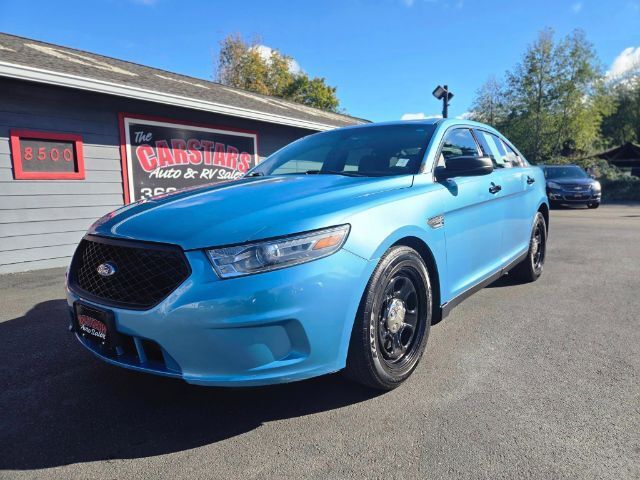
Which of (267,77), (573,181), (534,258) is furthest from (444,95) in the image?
(267,77)

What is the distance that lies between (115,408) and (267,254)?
1.31 meters

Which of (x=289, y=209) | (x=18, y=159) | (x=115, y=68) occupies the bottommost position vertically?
(x=289, y=209)

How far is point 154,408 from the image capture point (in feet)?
7.97

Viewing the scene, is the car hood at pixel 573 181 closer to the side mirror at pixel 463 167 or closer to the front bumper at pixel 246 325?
the side mirror at pixel 463 167

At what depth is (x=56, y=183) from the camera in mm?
6715

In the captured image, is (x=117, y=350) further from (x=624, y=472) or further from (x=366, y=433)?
(x=624, y=472)

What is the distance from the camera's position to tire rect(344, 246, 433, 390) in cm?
226

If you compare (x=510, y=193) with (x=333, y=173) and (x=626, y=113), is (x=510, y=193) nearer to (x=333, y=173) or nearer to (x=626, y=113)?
(x=333, y=173)

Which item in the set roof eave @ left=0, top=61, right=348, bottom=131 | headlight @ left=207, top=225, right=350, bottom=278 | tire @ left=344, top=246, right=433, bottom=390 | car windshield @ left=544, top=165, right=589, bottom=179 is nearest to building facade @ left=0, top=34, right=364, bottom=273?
roof eave @ left=0, top=61, right=348, bottom=131

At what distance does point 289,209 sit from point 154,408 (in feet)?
4.41

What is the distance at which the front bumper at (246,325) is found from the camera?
1.93m

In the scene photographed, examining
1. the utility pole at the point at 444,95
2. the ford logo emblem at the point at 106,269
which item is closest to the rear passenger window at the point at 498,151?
the ford logo emblem at the point at 106,269

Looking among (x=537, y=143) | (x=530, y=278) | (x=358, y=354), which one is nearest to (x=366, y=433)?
(x=358, y=354)

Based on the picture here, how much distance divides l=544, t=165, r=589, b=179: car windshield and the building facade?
12360mm
